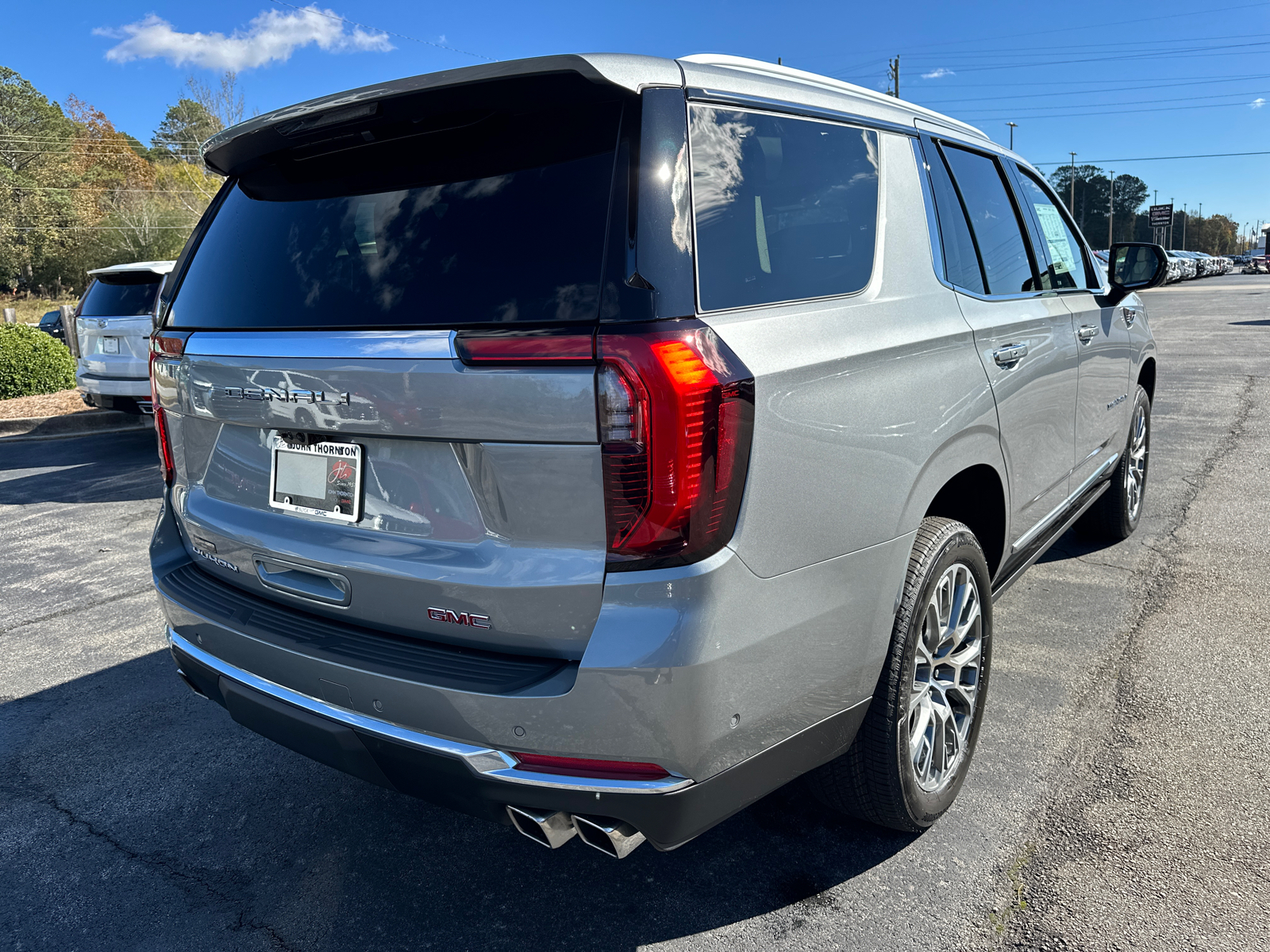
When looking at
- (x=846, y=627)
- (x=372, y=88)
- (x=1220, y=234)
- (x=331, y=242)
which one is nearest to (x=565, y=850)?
(x=846, y=627)

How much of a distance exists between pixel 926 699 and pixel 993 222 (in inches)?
67.2

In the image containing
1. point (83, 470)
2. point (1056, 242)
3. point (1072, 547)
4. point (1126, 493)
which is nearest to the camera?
point (1056, 242)

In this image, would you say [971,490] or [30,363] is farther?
[30,363]

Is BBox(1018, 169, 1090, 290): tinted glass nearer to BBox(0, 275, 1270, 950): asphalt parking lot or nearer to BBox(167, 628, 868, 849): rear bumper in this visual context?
BBox(0, 275, 1270, 950): asphalt parking lot

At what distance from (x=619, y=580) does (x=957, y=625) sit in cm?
136

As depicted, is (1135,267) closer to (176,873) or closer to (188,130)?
(176,873)

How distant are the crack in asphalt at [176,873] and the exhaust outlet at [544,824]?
2.69 ft

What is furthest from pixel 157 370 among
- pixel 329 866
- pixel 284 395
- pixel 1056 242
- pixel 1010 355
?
→ pixel 1056 242

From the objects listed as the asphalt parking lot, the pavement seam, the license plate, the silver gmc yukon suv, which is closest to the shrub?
the asphalt parking lot

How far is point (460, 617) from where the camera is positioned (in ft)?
6.38

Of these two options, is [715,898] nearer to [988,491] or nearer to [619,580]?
[619,580]

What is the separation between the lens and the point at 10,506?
23.8ft

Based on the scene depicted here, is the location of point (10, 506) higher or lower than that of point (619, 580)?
lower

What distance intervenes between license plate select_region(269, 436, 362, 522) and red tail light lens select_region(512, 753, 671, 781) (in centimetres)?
69
